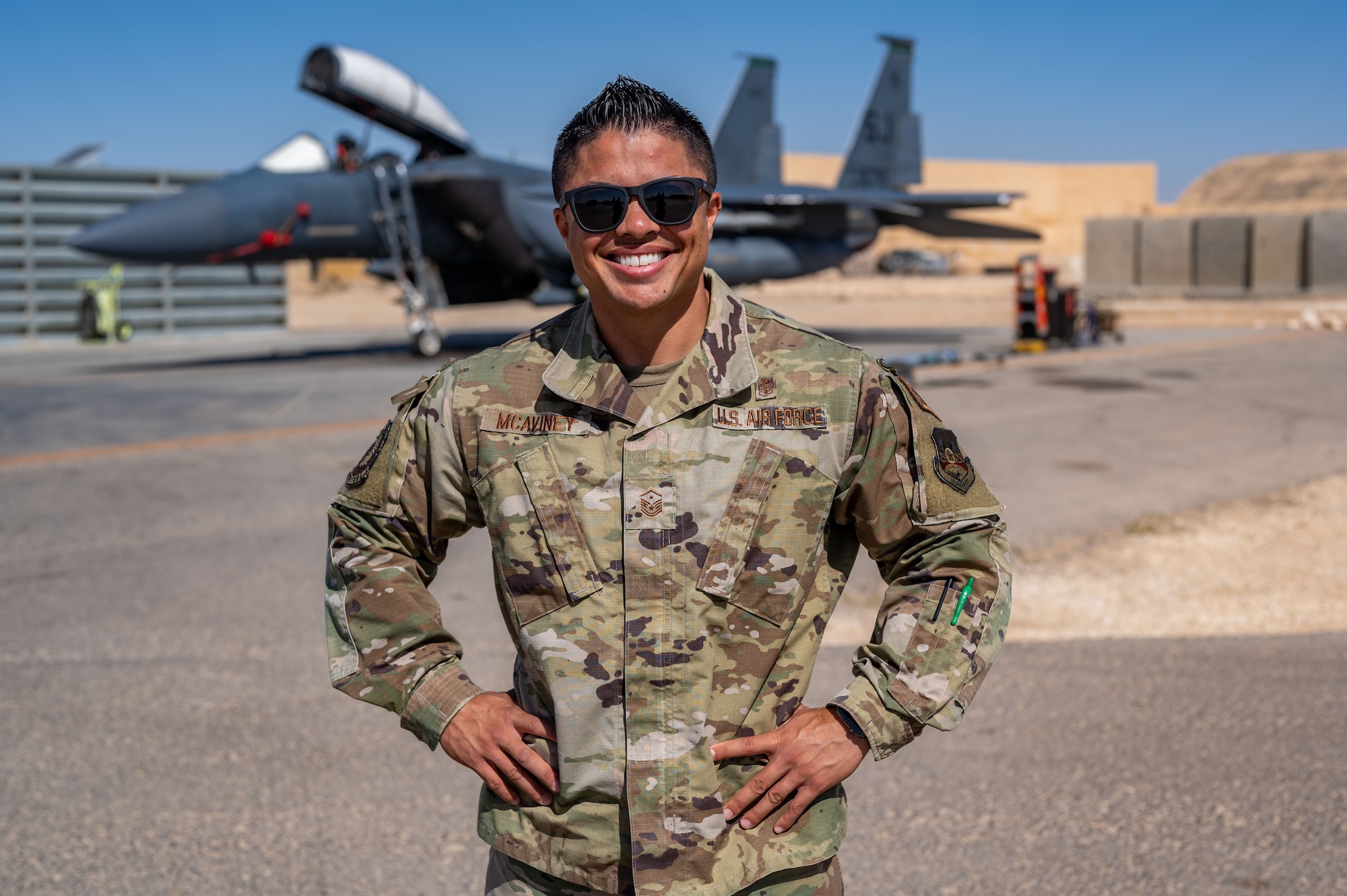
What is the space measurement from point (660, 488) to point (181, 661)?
3997 millimetres

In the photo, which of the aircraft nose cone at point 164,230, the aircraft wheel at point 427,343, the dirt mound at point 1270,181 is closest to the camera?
the aircraft nose cone at point 164,230

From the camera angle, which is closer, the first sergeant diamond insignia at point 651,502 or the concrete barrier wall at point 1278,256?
the first sergeant diamond insignia at point 651,502

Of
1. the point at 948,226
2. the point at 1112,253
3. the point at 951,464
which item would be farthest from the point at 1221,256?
the point at 951,464

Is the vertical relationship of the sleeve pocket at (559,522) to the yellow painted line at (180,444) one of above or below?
above

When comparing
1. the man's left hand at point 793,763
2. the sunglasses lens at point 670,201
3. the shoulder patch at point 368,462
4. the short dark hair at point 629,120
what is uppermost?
the short dark hair at point 629,120

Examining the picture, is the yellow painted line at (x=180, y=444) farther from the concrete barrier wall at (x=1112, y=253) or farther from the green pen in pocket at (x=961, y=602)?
the concrete barrier wall at (x=1112, y=253)

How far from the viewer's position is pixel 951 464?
1.78m

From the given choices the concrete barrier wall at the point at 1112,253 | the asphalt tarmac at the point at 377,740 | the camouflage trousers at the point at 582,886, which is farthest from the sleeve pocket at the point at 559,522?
the concrete barrier wall at the point at 1112,253

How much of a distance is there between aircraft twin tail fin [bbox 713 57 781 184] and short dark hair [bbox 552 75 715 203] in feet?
79.8

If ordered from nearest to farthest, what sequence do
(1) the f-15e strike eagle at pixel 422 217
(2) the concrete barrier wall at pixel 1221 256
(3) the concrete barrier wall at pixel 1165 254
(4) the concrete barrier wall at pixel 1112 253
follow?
(1) the f-15e strike eagle at pixel 422 217
(2) the concrete barrier wall at pixel 1221 256
(3) the concrete barrier wall at pixel 1165 254
(4) the concrete barrier wall at pixel 1112 253

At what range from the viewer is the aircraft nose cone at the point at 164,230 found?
1530 cm

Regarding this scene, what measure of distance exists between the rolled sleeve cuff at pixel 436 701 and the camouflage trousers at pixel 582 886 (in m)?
0.22

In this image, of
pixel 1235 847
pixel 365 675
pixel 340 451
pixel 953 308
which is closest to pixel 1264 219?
pixel 953 308

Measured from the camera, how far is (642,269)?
1.74m
